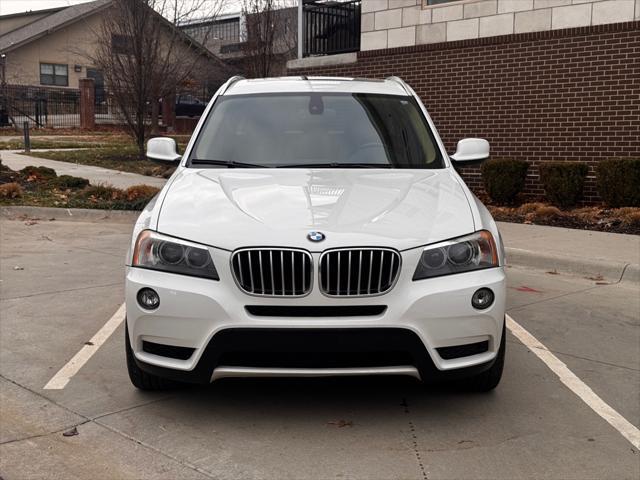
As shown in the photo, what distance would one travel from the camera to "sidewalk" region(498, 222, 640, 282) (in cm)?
782

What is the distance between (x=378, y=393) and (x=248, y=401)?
74 cm

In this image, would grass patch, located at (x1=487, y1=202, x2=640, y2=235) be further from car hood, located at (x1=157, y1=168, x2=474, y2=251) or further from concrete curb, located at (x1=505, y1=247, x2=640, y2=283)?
car hood, located at (x1=157, y1=168, x2=474, y2=251)

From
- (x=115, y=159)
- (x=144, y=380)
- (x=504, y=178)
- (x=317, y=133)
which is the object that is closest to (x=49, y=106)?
(x=115, y=159)

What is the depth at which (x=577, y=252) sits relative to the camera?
8.41 meters

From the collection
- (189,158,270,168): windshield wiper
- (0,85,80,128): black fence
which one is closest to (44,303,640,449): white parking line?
(189,158,270,168): windshield wiper

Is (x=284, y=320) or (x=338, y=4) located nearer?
(x=284, y=320)

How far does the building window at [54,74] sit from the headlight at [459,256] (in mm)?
44823

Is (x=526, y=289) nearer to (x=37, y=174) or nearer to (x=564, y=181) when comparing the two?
(x=564, y=181)

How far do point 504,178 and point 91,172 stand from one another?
31.1ft

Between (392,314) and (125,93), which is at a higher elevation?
(125,93)

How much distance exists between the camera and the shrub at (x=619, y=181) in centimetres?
1080

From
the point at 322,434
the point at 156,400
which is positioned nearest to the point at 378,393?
the point at 322,434

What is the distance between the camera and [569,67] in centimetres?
1207

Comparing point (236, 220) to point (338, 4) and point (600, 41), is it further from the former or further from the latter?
point (338, 4)
